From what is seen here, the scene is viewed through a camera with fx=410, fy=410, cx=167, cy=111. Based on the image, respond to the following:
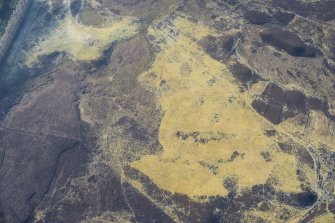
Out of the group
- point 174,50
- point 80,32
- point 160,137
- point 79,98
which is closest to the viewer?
point 160,137

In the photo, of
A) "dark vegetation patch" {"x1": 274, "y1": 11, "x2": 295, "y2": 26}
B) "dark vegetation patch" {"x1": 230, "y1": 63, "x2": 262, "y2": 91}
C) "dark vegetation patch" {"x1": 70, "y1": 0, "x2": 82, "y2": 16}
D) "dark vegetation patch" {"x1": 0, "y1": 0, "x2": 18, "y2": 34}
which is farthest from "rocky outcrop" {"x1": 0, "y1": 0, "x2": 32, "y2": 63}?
"dark vegetation patch" {"x1": 274, "y1": 11, "x2": 295, "y2": 26}

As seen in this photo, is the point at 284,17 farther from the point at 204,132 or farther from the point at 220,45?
the point at 204,132

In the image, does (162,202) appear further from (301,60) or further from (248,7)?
(248,7)

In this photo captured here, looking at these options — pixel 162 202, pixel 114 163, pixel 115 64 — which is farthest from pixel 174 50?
pixel 162 202

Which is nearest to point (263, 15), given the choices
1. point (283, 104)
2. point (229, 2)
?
point (229, 2)

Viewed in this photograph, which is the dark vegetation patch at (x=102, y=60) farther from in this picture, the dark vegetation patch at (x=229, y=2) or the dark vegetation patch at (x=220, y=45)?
the dark vegetation patch at (x=229, y=2)

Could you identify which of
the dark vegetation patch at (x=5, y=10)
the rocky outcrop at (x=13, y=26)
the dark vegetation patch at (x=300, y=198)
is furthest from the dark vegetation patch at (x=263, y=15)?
the dark vegetation patch at (x=5, y=10)
